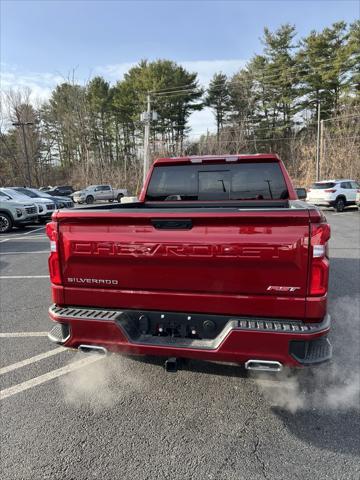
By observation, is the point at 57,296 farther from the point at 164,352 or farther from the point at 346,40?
the point at 346,40

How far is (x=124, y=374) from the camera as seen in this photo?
127 inches

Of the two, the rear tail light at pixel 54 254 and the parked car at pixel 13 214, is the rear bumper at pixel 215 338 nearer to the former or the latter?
the rear tail light at pixel 54 254

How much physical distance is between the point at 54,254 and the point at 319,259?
1.89 m

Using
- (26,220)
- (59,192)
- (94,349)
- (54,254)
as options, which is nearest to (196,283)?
(94,349)

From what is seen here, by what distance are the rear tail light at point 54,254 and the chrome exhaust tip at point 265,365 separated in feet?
5.03

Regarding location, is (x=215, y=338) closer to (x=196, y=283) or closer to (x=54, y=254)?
(x=196, y=283)

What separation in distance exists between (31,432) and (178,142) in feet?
150

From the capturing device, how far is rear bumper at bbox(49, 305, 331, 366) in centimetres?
219

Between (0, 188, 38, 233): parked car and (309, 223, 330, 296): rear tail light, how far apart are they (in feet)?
42.9

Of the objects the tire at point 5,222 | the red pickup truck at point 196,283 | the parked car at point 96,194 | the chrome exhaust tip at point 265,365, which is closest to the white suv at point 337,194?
the tire at point 5,222

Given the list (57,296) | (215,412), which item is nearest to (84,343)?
(57,296)

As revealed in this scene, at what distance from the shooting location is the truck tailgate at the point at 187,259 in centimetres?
214

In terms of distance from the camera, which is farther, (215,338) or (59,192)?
(59,192)

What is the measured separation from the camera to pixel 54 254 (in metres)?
2.59
